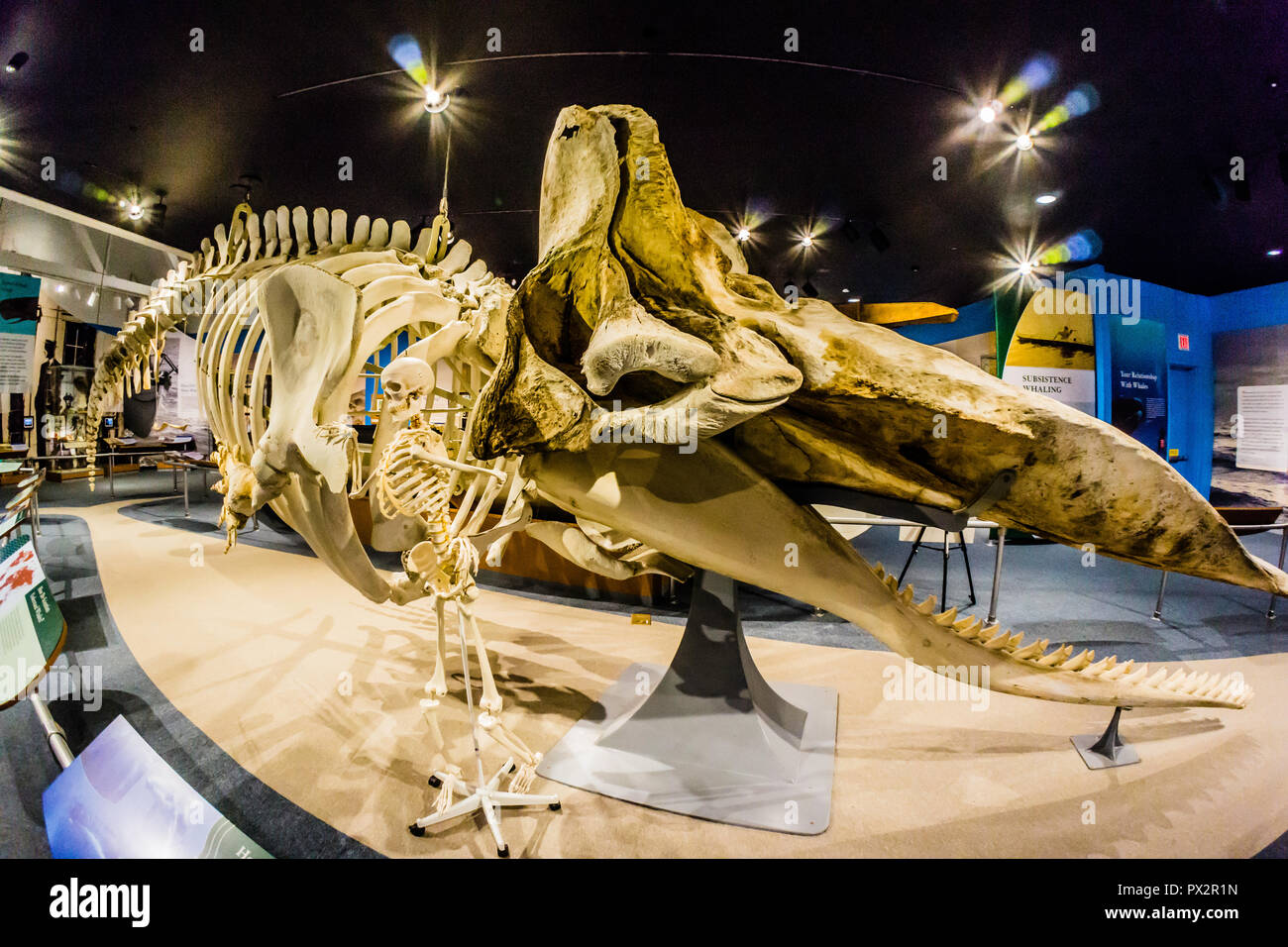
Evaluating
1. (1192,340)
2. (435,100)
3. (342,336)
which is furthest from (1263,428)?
(435,100)

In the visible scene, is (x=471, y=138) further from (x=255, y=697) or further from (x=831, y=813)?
(x=831, y=813)

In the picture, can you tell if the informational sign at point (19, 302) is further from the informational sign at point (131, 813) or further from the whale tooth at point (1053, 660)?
the whale tooth at point (1053, 660)

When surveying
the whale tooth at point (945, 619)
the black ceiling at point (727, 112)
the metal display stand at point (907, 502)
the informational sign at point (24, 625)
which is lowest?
the informational sign at point (24, 625)

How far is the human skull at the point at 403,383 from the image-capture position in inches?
80.6

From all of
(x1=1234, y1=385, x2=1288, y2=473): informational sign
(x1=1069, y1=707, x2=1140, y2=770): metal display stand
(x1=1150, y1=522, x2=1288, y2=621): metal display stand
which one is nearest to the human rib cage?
(x1=1069, y1=707, x2=1140, y2=770): metal display stand

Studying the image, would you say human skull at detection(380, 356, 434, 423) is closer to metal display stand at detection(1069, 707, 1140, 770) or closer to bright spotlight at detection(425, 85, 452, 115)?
bright spotlight at detection(425, 85, 452, 115)

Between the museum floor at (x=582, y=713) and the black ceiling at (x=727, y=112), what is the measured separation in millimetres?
3117

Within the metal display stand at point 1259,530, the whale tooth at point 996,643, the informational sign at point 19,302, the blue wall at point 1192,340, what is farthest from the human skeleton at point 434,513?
the blue wall at point 1192,340

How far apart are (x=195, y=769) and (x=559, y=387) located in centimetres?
244

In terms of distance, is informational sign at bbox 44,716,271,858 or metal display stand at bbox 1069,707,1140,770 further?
metal display stand at bbox 1069,707,1140,770

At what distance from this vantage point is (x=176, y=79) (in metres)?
3.22

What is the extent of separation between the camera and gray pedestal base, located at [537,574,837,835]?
2164 mm

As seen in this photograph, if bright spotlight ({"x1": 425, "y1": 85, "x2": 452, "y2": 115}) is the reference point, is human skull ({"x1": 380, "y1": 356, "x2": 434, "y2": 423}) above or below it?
below
